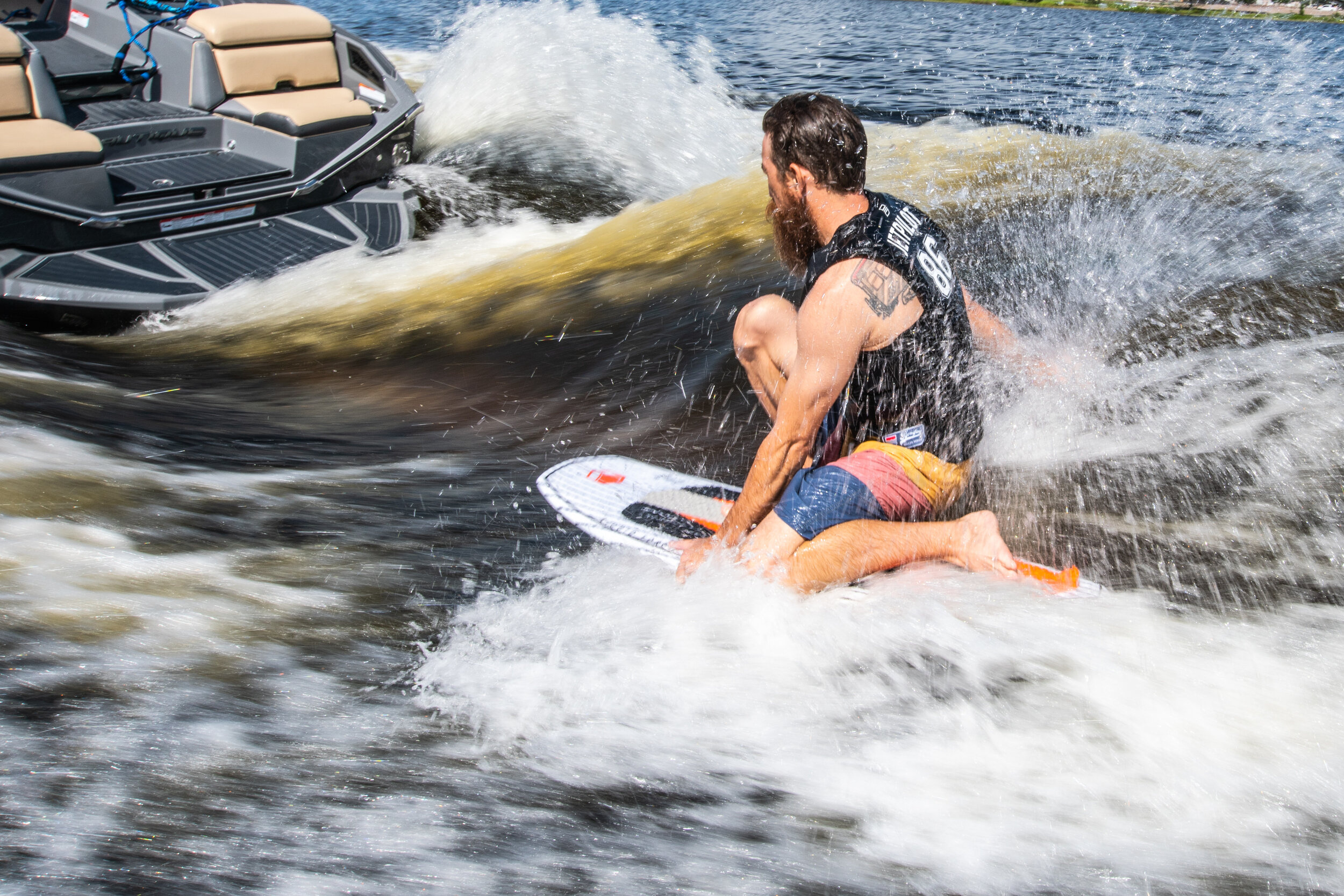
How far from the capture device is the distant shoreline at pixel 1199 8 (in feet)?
64.0

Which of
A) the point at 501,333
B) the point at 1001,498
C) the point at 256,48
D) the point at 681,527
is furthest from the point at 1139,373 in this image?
the point at 256,48

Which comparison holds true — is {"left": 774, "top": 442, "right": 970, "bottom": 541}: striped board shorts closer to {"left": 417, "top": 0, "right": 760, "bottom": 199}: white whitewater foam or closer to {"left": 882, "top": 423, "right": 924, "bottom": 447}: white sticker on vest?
{"left": 882, "top": 423, "right": 924, "bottom": 447}: white sticker on vest

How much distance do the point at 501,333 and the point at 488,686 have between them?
319 centimetres

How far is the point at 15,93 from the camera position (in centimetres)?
530

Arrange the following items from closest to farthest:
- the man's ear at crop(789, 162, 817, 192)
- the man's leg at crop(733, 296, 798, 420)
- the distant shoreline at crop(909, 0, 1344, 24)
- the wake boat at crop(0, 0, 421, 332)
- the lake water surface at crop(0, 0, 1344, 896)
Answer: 1. the lake water surface at crop(0, 0, 1344, 896)
2. the man's ear at crop(789, 162, 817, 192)
3. the man's leg at crop(733, 296, 798, 420)
4. the wake boat at crop(0, 0, 421, 332)
5. the distant shoreline at crop(909, 0, 1344, 24)

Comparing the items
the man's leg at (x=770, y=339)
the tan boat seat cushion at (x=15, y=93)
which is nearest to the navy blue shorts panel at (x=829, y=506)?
the man's leg at (x=770, y=339)

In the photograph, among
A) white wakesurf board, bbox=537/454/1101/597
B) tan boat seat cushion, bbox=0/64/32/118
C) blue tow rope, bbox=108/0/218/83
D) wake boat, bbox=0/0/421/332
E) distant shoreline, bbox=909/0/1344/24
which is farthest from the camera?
distant shoreline, bbox=909/0/1344/24

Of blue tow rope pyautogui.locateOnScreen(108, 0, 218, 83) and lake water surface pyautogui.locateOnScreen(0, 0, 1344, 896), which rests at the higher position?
blue tow rope pyautogui.locateOnScreen(108, 0, 218, 83)

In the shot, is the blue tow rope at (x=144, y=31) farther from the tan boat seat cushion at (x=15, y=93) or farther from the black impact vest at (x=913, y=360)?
the black impact vest at (x=913, y=360)

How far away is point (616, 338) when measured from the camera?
16.6 feet

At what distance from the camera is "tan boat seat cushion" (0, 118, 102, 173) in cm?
488

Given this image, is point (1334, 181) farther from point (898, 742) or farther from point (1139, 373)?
point (898, 742)

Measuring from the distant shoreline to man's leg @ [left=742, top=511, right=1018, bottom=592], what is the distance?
72.3 feet

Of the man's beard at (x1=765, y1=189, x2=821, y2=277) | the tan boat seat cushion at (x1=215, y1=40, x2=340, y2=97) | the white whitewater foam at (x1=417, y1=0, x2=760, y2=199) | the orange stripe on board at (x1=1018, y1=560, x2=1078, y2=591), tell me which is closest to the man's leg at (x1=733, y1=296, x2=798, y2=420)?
the man's beard at (x1=765, y1=189, x2=821, y2=277)
